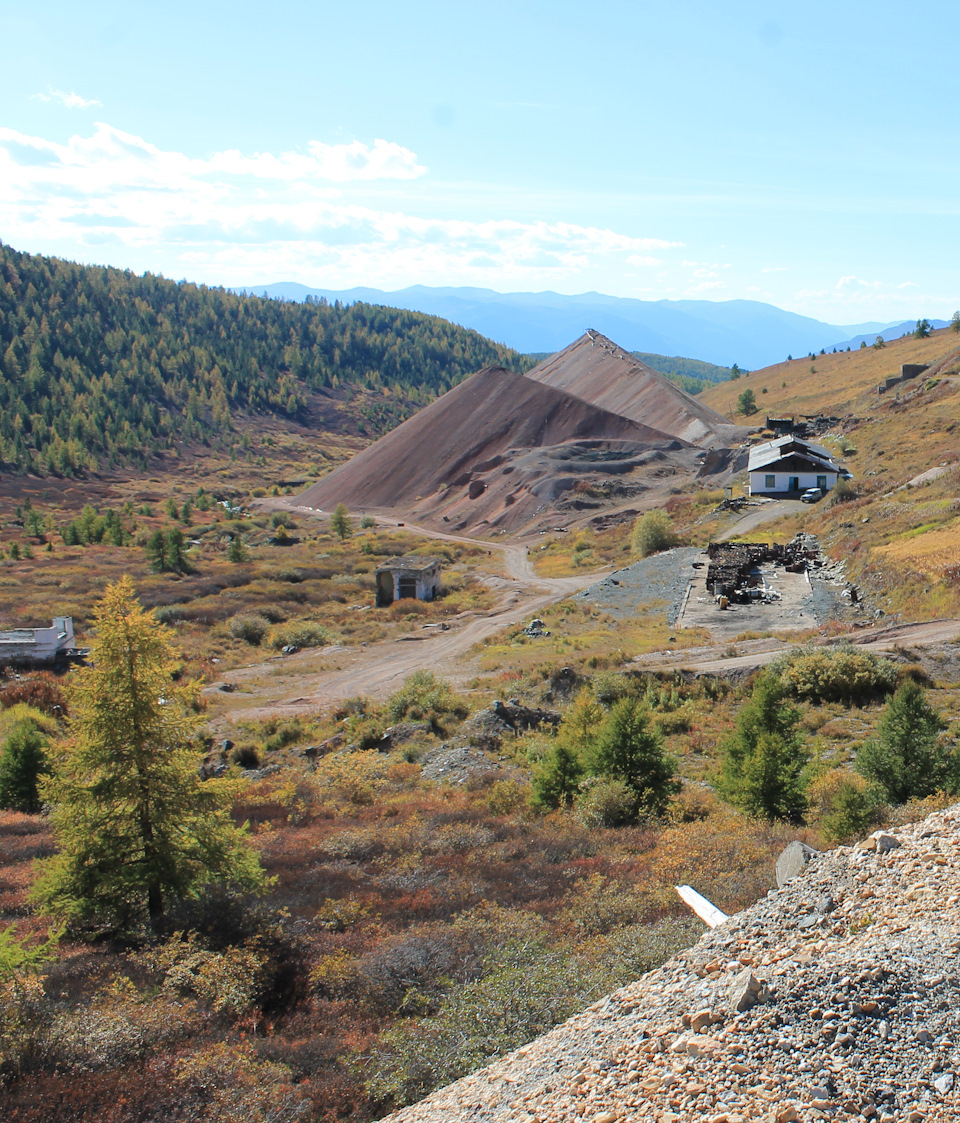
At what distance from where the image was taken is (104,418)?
138m

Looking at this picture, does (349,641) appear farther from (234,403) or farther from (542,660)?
(234,403)

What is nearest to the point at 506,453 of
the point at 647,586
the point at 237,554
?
the point at 237,554

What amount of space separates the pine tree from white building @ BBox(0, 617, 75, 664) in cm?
3057

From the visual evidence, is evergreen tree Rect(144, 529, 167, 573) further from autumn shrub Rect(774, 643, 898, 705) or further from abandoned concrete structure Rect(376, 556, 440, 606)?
autumn shrub Rect(774, 643, 898, 705)

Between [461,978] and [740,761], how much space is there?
964 centimetres

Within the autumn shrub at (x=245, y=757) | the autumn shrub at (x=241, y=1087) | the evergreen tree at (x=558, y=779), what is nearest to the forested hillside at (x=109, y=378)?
the autumn shrub at (x=245, y=757)

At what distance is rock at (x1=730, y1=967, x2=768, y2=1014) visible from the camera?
654 cm

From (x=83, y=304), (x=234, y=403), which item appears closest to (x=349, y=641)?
(x=234, y=403)

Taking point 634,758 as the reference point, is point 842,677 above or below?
above

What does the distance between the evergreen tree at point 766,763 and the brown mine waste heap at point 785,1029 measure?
7541 mm

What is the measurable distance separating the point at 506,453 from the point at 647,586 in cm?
4497

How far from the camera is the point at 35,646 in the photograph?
3944 centimetres

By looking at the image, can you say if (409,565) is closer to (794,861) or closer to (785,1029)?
(794,861)

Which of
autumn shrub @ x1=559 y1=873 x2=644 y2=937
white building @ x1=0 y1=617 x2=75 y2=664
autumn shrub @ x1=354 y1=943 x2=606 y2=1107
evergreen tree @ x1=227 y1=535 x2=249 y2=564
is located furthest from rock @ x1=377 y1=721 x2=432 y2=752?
evergreen tree @ x1=227 y1=535 x2=249 y2=564
